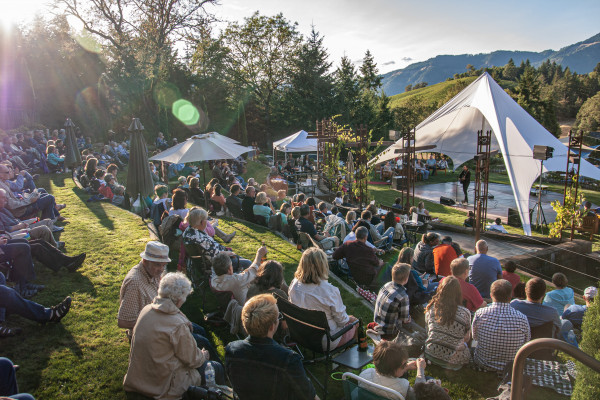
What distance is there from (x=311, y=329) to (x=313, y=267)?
671mm

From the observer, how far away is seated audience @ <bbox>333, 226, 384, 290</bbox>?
6.03 meters

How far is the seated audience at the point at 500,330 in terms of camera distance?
12.8ft

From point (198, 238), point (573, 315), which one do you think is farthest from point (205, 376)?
point (573, 315)

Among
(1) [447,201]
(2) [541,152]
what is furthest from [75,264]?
(1) [447,201]

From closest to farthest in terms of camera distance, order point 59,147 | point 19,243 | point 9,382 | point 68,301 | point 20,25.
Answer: point 9,382
point 68,301
point 19,243
point 59,147
point 20,25

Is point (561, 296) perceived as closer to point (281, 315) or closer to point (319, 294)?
point (319, 294)

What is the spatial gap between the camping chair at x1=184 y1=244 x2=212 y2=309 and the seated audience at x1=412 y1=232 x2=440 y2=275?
3.74 metres

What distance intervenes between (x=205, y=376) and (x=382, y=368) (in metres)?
1.71

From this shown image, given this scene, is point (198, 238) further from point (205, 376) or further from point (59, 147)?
point (59, 147)

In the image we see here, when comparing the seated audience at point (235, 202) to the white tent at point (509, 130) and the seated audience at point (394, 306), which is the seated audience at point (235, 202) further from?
the white tent at point (509, 130)

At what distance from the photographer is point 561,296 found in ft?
17.2

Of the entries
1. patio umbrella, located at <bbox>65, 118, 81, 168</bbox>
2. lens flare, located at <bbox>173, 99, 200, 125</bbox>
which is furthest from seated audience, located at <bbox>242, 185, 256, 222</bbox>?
lens flare, located at <bbox>173, 99, 200, 125</bbox>

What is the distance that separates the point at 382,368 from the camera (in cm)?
288

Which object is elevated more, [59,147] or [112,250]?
[59,147]
